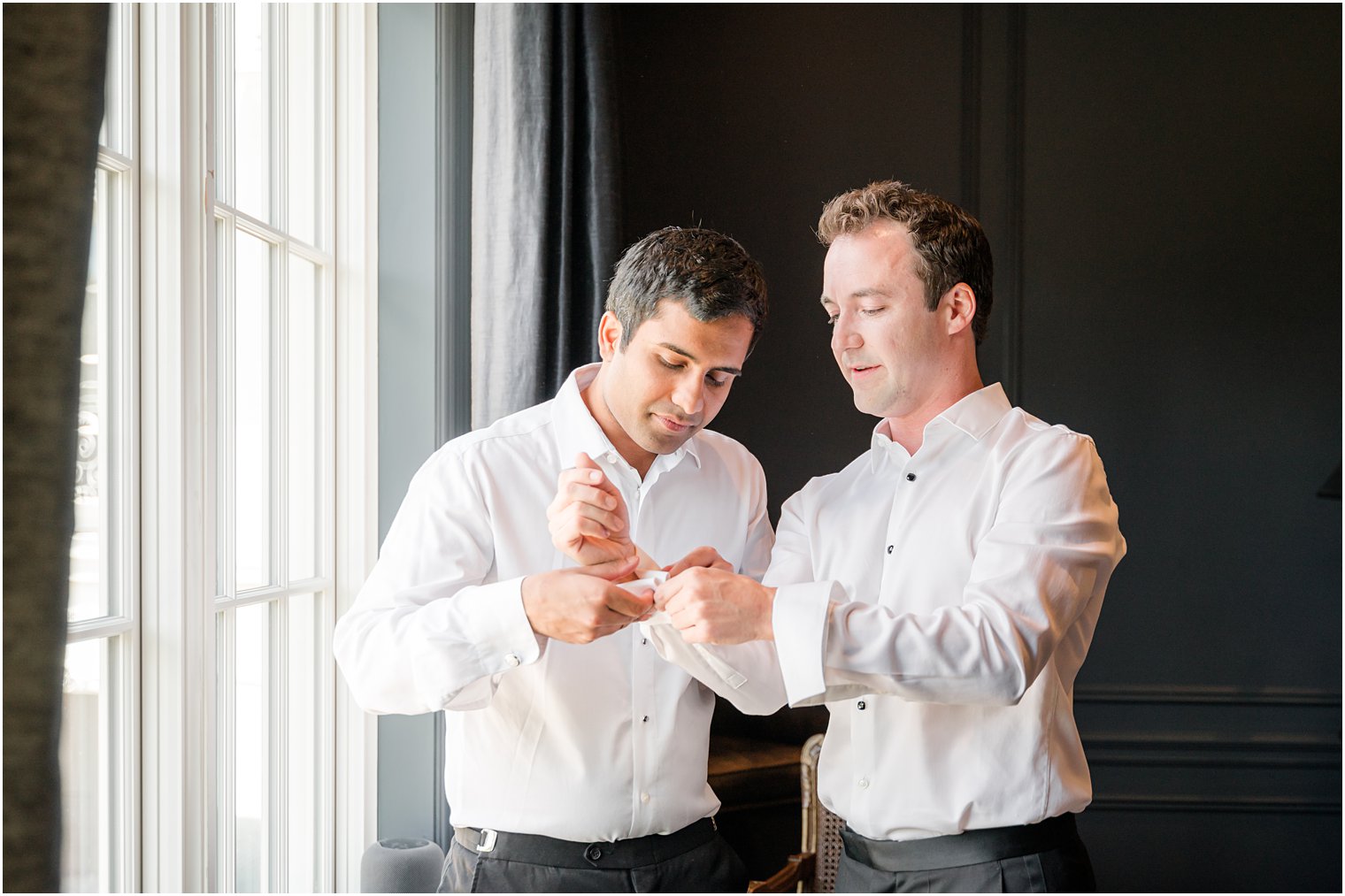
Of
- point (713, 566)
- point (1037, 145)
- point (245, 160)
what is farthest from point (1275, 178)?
point (245, 160)

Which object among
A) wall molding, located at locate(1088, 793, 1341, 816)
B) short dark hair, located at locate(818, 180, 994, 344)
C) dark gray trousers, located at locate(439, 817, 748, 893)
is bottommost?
wall molding, located at locate(1088, 793, 1341, 816)

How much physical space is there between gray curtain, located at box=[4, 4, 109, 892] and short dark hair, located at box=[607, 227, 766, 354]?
2.92 feet

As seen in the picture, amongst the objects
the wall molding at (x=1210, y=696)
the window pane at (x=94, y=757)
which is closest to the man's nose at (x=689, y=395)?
the window pane at (x=94, y=757)

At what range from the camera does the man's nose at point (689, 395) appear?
154cm

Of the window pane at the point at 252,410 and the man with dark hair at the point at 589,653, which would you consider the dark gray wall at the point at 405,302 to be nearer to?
the window pane at the point at 252,410

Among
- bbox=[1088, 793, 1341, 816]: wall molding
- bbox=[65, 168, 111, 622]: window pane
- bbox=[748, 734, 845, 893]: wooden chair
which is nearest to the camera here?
bbox=[65, 168, 111, 622]: window pane

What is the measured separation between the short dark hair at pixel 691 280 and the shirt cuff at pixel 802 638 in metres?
0.47

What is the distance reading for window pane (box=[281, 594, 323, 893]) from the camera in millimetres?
2156

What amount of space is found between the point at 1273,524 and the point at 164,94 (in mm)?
3571

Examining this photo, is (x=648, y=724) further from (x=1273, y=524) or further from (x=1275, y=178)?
(x=1275, y=178)

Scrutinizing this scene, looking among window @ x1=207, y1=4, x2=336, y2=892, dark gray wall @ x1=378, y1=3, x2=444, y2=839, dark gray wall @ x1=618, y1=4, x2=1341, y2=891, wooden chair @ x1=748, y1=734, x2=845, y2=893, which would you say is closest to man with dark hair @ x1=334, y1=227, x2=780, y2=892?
window @ x1=207, y1=4, x2=336, y2=892

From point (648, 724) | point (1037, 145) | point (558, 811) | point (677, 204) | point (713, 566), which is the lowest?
point (558, 811)

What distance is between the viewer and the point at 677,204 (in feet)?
11.7

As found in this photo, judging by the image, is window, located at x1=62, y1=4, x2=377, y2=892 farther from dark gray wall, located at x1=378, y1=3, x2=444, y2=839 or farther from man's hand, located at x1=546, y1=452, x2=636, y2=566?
man's hand, located at x1=546, y1=452, x2=636, y2=566
